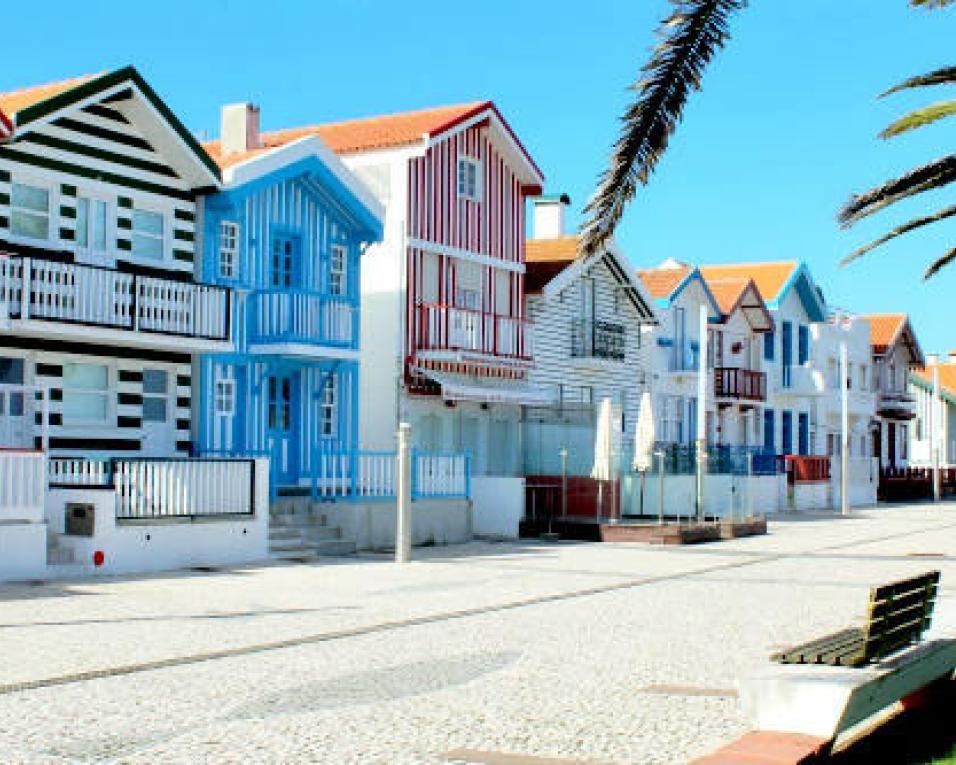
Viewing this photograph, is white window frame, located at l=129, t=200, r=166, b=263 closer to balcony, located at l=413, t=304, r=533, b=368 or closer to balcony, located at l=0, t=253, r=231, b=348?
balcony, located at l=0, t=253, r=231, b=348

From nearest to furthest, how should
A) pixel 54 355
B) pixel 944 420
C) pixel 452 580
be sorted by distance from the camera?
1. pixel 452 580
2. pixel 54 355
3. pixel 944 420

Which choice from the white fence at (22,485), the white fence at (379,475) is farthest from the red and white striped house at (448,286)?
the white fence at (22,485)

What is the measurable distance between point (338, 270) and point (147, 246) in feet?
15.6

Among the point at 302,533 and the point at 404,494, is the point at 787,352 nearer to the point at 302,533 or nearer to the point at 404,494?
the point at 302,533

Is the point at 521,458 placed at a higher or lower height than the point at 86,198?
lower

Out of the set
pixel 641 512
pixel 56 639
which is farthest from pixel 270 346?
pixel 56 639

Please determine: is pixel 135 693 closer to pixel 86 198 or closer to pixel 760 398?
pixel 86 198

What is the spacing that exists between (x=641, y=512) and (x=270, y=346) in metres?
10.8

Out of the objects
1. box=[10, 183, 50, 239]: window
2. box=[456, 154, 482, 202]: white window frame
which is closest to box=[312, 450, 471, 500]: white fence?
box=[10, 183, 50, 239]: window

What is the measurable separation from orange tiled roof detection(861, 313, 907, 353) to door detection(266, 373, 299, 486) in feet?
133

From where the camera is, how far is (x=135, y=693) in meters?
9.66

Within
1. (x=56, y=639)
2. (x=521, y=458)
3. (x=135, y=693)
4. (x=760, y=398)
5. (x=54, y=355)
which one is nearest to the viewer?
(x=135, y=693)

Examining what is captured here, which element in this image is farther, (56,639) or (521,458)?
(521,458)

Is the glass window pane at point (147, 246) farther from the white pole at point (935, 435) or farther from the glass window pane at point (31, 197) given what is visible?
the white pole at point (935, 435)
